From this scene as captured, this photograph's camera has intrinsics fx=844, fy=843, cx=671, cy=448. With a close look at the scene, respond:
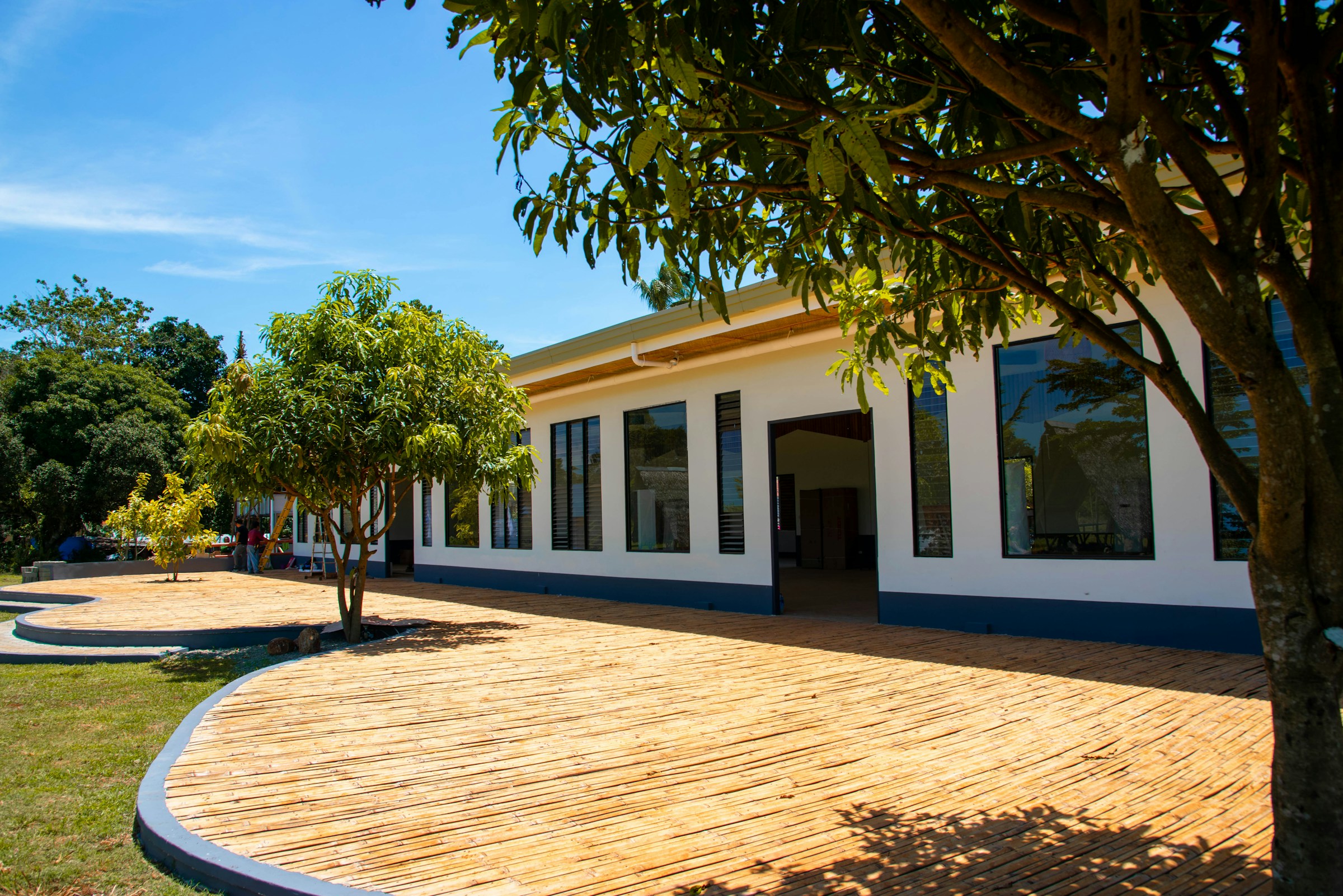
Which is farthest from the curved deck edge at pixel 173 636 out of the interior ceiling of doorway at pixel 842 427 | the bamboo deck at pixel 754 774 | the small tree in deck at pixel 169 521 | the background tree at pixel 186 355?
the background tree at pixel 186 355

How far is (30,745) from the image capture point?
592cm

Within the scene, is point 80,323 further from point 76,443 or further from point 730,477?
point 730,477

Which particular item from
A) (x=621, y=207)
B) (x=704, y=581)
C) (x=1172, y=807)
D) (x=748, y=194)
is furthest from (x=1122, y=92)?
(x=704, y=581)

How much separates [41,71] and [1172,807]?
57.3ft

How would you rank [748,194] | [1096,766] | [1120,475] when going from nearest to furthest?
[748,194]
[1096,766]
[1120,475]

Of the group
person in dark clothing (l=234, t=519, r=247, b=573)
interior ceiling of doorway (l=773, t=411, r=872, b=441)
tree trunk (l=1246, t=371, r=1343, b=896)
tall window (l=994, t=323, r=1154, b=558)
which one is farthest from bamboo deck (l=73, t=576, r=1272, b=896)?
person in dark clothing (l=234, t=519, r=247, b=573)

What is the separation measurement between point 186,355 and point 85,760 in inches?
1773

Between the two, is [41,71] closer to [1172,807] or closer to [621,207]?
[621,207]

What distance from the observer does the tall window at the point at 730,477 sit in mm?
12445

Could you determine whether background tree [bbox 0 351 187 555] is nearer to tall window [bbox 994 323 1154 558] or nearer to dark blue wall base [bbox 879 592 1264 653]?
dark blue wall base [bbox 879 592 1264 653]

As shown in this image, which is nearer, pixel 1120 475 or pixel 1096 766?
pixel 1096 766

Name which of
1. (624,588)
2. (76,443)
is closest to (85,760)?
(624,588)

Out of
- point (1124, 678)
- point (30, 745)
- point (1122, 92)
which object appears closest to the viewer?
point (1122, 92)

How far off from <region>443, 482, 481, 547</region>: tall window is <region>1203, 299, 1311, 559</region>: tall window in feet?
43.9
